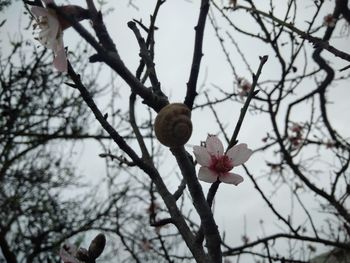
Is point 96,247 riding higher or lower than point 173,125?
lower

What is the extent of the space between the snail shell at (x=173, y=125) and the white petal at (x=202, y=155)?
358 millimetres

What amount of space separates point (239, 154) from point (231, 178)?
0.08 metres

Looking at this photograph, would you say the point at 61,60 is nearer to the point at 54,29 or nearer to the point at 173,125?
the point at 54,29

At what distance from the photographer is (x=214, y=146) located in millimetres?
1154

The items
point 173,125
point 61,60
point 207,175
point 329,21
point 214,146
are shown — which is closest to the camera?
point 173,125

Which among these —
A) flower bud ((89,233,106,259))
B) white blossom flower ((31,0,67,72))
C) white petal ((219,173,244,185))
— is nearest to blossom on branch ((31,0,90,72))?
white blossom flower ((31,0,67,72))

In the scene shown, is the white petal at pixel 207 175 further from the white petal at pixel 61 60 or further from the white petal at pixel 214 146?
the white petal at pixel 61 60

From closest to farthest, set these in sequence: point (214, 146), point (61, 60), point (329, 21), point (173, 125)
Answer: point (173, 125), point (61, 60), point (214, 146), point (329, 21)

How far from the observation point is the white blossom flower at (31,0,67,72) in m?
0.74

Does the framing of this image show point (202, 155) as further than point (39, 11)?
Yes

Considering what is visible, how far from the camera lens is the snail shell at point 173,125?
2.30ft

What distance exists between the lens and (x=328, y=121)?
13.8ft

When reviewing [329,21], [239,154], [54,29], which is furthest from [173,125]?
[329,21]

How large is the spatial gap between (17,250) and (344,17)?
17.6 ft
